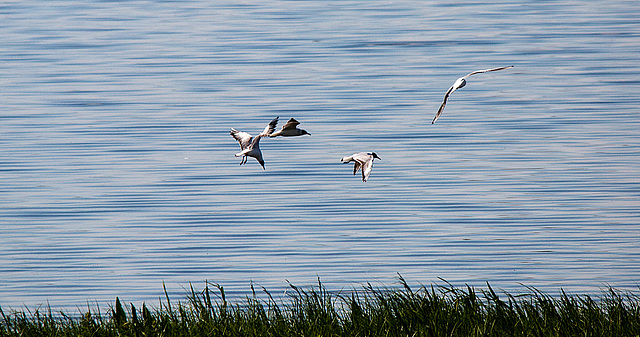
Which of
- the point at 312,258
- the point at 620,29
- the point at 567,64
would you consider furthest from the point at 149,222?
the point at 620,29

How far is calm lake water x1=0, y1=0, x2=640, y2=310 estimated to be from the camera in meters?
10.8

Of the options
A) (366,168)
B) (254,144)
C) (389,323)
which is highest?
(254,144)

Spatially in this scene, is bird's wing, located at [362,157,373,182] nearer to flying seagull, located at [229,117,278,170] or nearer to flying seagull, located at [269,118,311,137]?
flying seagull, located at [269,118,311,137]

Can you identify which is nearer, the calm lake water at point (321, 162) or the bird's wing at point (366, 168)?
the bird's wing at point (366, 168)

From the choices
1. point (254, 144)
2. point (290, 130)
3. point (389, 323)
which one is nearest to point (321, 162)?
point (254, 144)

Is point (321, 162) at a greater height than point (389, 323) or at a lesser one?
greater

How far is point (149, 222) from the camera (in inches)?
497

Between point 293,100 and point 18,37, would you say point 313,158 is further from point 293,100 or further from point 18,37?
point 18,37

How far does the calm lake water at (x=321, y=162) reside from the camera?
1080 cm

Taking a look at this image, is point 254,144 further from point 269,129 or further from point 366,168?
point 366,168

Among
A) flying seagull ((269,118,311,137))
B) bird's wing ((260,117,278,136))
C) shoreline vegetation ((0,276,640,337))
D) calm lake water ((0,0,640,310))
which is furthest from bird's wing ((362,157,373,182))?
calm lake water ((0,0,640,310))

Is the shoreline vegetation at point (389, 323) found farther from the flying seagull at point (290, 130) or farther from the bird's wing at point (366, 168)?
the flying seagull at point (290, 130)

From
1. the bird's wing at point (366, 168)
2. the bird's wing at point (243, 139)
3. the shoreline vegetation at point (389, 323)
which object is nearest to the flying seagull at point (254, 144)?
the bird's wing at point (243, 139)

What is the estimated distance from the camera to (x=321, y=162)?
15.7 m
